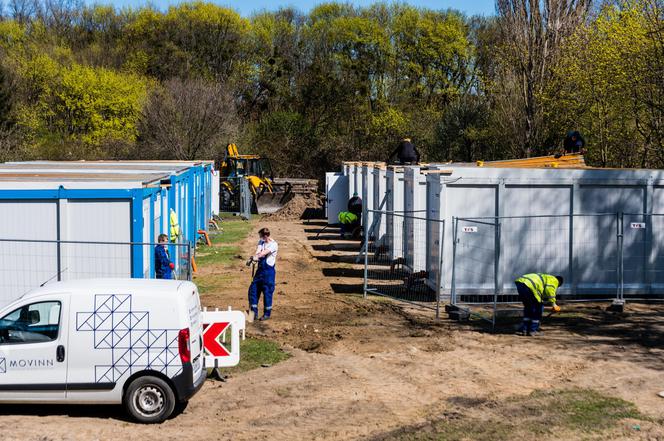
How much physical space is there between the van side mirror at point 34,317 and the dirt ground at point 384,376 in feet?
3.53

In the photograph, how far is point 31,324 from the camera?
32.4ft

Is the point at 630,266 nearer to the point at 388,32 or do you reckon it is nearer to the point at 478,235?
the point at 478,235

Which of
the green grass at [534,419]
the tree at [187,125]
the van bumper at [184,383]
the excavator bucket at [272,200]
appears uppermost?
the tree at [187,125]

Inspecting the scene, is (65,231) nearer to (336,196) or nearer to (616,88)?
(336,196)

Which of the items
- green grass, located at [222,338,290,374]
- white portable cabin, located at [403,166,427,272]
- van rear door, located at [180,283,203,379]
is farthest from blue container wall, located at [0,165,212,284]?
white portable cabin, located at [403,166,427,272]

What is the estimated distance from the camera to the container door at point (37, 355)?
9625 millimetres

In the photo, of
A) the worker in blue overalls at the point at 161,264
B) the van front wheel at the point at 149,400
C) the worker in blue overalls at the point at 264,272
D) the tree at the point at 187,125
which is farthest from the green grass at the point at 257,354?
the tree at the point at 187,125

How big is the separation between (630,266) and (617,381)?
6.65 m

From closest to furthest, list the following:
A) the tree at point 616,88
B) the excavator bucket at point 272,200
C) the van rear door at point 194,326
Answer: the van rear door at point 194,326, the tree at point 616,88, the excavator bucket at point 272,200

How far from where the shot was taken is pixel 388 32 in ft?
215

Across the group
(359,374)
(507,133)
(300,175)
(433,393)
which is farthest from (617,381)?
(300,175)

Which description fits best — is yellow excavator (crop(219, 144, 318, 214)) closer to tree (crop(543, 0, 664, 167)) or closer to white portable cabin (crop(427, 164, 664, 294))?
tree (crop(543, 0, 664, 167))

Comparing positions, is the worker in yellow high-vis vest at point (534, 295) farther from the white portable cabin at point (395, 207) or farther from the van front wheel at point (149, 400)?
the white portable cabin at point (395, 207)

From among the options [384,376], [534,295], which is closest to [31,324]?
[384,376]
